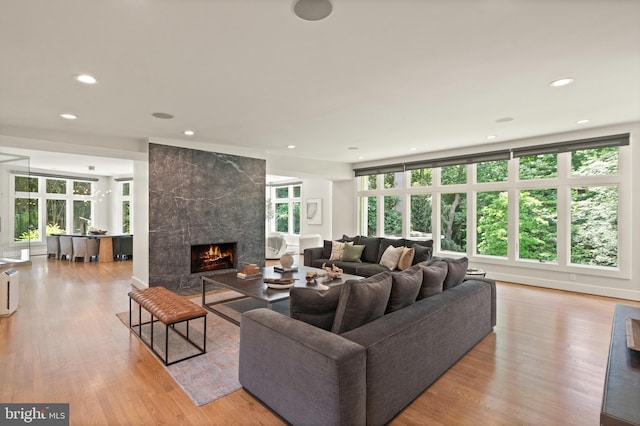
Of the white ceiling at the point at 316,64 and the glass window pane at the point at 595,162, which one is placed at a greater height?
the white ceiling at the point at 316,64

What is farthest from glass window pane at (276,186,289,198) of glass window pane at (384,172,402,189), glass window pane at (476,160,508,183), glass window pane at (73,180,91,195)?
glass window pane at (476,160,508,183)

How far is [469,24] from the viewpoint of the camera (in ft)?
6.63

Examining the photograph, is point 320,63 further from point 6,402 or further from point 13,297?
point 13,297

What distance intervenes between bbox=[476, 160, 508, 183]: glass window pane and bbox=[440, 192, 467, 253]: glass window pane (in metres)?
0.49

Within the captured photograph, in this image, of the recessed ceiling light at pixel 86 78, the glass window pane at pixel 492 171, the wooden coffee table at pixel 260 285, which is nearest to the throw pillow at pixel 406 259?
the wooden coffee table at pixel 260 285

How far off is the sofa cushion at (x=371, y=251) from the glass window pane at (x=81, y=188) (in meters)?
10.2

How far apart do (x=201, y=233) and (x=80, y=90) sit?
2.89 m

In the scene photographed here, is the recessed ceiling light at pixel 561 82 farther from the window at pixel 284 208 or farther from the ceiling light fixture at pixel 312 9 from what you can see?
the window at pixel 284 208

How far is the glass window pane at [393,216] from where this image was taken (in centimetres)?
781

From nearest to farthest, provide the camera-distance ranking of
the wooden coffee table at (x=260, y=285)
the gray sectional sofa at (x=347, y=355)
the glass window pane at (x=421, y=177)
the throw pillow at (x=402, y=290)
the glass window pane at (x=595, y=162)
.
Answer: the gray sectional sofa at (x=347, y=355) → the throw pillow at (x=402, y=290) → the wooden coffee table at (x=260, y=285) → the glass window pane at (x=595, y=162) → the glass window pane at (x=421, y=177)

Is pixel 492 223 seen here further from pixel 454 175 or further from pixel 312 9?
pixel 312 9

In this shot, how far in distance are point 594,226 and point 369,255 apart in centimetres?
372

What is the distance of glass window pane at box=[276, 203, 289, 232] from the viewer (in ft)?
39.3

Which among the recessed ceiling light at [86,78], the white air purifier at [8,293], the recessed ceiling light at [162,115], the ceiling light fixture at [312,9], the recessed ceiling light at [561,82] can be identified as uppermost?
the recessed ceiling light at [561,82]
